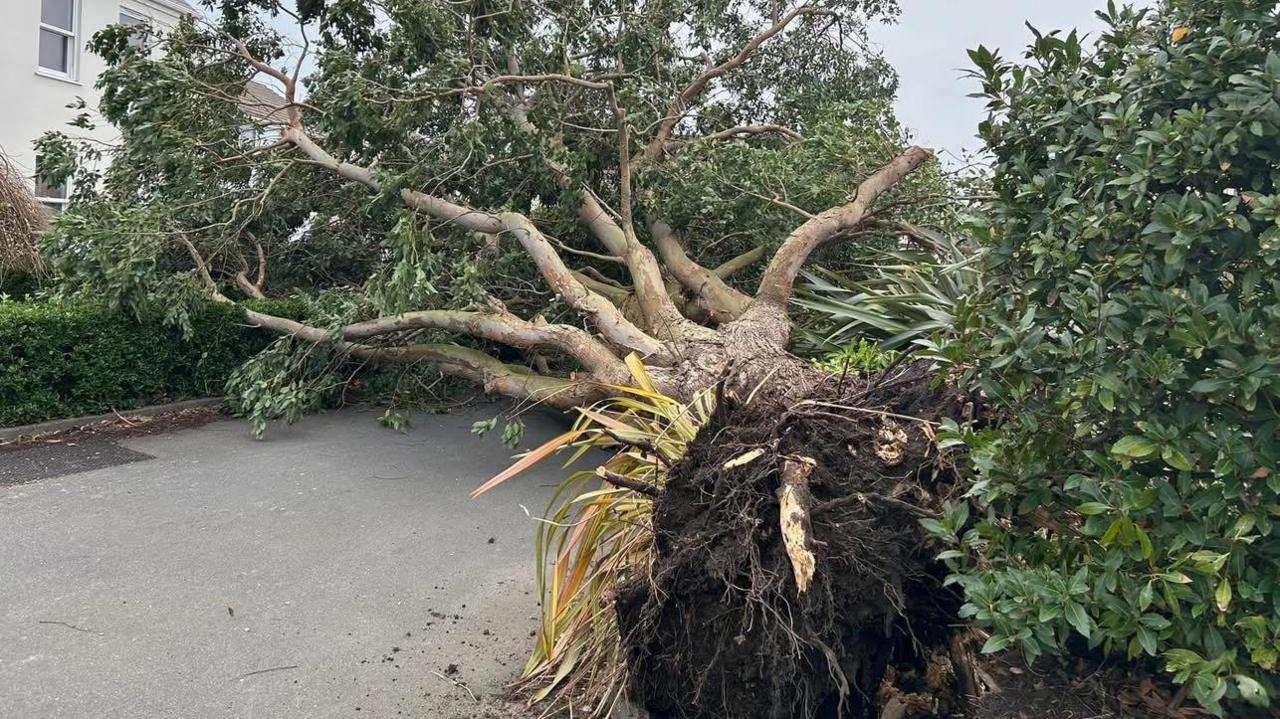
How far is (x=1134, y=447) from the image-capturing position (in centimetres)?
198

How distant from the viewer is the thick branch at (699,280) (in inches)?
270

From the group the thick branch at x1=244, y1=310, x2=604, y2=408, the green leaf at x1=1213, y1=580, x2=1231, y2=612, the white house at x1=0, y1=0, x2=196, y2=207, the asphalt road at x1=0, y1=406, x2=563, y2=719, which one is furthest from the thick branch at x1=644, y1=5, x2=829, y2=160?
the white house at x1=0, y1=0, x2=196, y2=207

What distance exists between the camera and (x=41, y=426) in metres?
7.36

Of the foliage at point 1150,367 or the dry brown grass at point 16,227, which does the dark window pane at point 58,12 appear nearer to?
the dry brown grass at point 16,227

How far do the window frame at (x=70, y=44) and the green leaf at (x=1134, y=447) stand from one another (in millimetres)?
19121

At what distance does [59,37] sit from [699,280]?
52.6ft

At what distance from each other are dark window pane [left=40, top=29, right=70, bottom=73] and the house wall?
257mm

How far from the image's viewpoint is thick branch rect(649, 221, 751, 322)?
22.5ft

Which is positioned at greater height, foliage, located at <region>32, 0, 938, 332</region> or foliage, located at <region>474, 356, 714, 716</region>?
foliage, located at <region>32, 0, 938, 332</region>

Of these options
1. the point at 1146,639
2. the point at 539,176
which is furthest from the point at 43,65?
the point at 1146,639

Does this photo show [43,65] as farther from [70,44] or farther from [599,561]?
[599,561]

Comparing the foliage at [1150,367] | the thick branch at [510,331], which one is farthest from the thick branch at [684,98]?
the foliage at [1150,367]

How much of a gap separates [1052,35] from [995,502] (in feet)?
4.91

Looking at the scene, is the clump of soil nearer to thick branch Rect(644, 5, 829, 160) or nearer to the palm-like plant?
the palm-like plant
